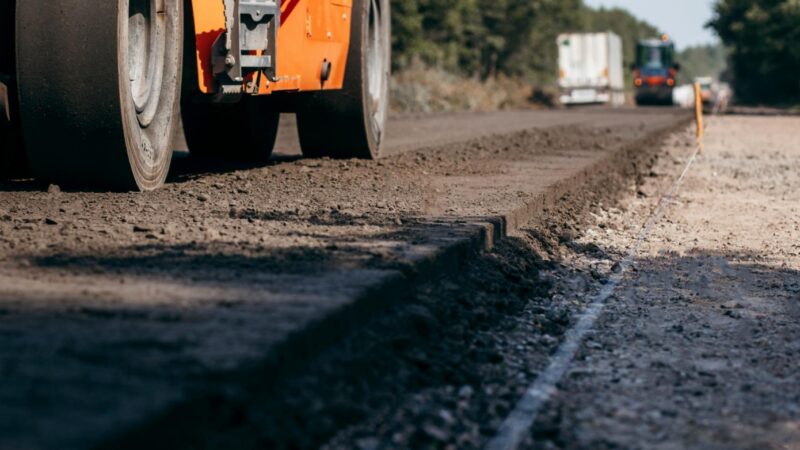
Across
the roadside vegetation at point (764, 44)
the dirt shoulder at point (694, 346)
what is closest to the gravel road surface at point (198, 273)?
the dirt shoulder at point (694, 346)

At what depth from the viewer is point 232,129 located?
11180mm

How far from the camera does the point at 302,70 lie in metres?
9.38

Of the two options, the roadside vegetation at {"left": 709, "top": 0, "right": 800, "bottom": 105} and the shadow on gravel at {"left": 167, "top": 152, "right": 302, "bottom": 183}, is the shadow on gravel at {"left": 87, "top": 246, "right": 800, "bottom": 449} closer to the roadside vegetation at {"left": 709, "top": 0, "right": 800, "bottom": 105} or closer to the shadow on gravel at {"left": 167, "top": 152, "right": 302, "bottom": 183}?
the shadow on gravel at {"left": 167, "top": 152, "right": 302, "bottom": 183}

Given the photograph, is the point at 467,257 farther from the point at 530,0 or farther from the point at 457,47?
the point at 530,0

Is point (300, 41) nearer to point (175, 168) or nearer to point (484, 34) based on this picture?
point (175, 168)

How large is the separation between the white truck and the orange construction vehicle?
42.2m

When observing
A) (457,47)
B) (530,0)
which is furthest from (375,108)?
(530,0)

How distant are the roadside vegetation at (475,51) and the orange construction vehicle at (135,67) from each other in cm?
2556

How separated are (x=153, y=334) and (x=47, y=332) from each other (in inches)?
13.6

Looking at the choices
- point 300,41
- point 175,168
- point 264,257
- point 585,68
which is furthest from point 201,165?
point 585,68

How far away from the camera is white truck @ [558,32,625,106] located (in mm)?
51750

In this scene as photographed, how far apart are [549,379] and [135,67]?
13.6 feet

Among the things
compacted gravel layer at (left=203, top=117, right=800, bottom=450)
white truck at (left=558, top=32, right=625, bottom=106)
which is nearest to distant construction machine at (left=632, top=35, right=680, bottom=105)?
white truck at (left=558, top=32, right=625, bottom=106)

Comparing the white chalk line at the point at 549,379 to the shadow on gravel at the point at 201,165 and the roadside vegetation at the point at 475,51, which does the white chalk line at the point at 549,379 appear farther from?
the roadside vegetation at the point at 475,51
